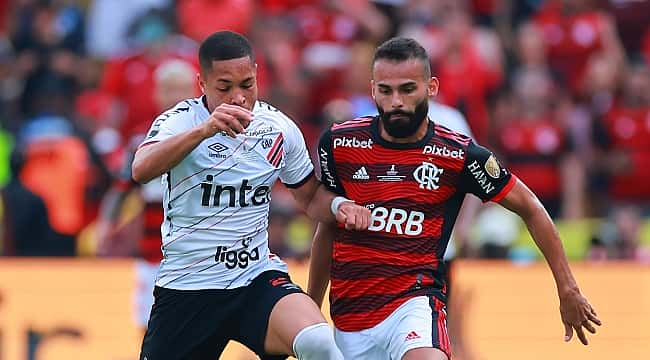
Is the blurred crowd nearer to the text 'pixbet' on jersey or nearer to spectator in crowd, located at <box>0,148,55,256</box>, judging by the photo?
spectator in crowd, located at <box>0,148,55,256</box>

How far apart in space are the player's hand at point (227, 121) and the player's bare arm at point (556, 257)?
4.28ft

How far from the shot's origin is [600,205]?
13180 mm

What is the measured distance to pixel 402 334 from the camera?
19.9 ft

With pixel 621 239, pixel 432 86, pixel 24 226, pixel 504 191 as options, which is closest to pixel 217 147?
pixel 432 86

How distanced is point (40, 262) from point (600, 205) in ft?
18.0

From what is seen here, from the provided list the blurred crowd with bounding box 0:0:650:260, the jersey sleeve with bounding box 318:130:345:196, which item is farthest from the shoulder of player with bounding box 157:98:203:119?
the blurred crowd with bounding box 0:0:650:260

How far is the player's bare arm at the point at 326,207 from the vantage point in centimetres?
601

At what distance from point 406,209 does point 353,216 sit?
322mm

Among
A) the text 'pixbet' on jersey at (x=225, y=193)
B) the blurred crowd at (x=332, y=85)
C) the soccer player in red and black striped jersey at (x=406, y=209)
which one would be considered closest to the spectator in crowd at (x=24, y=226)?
the blurred crowd at (x=332, y=85)

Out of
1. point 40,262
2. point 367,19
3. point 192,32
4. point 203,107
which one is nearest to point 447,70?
point 367,19

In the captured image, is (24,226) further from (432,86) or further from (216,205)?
(432,86)

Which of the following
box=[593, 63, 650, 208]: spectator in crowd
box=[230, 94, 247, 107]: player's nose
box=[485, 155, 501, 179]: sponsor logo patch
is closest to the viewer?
box=[230, 94, 247, 107]: player's nose

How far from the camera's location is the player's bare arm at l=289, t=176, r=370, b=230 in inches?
237

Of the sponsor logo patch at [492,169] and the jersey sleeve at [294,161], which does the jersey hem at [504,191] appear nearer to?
the sponsor logo patch at [492,169]
